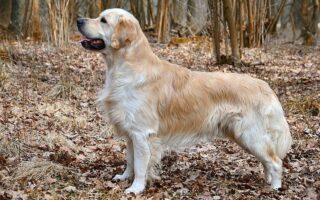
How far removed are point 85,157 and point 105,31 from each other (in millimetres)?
1814

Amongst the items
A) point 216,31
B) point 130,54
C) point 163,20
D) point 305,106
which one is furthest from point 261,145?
Result: point 163,20

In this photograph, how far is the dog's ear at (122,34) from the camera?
5238 millimetres

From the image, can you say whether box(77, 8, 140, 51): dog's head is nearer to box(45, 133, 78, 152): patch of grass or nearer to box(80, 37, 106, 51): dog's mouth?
box(80, 37, 106, 51): dog's mouth

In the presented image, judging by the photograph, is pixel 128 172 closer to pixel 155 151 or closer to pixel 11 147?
pixel 155 151

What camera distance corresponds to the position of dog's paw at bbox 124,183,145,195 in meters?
5.28

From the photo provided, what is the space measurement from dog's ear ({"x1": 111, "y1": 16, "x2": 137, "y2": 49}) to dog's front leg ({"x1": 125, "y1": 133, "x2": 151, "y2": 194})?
0.86m

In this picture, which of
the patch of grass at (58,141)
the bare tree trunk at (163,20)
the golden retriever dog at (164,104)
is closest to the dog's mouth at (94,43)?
the golden retriever dog at (164,104)

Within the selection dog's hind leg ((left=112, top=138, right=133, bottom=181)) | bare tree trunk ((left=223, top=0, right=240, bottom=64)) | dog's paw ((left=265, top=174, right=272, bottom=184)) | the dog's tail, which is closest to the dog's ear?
dog's hind leg ((left=112, top=138, right=133, bottom=181))

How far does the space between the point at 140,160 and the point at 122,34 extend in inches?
46.7

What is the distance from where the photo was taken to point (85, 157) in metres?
6.53

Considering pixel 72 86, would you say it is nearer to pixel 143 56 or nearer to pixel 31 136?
pixel 31 136

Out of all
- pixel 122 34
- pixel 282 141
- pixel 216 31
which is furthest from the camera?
pixel 216 31

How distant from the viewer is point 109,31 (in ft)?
17.4

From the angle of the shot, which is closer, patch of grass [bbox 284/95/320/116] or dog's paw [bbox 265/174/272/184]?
dog's paw [bbox 265/174/272/184]
